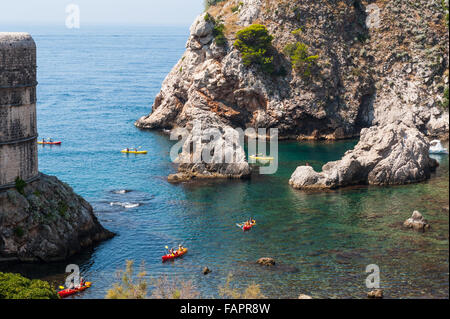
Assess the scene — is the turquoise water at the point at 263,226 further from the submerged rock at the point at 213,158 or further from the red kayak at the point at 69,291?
the submerged rock at the point at 213,158

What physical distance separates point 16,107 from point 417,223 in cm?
4422

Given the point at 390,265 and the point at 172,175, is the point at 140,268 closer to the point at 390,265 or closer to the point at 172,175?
the point at 390,265

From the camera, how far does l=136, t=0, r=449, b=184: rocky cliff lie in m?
122

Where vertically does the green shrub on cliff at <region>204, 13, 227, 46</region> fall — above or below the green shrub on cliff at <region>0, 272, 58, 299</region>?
above

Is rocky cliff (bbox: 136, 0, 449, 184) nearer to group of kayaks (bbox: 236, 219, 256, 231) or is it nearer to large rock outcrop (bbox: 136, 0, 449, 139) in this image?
large rock outcrop (bbox: 136, 0, 449, 139)

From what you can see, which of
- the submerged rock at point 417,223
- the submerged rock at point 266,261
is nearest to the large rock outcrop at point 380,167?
the submerged rock at point 417,223

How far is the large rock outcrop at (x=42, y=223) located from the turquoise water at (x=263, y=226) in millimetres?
1481

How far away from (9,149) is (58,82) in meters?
135

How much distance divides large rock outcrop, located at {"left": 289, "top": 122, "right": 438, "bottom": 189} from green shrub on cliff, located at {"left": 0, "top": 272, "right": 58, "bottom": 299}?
48.6 metres

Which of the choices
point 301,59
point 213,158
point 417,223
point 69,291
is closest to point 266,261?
point 69,291

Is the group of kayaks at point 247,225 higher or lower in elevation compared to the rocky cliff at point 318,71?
lower

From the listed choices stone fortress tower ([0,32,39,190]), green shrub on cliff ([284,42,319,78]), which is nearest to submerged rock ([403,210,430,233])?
stone fortress tower ([0,32,39,190])

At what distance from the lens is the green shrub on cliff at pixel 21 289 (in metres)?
A: 46.7

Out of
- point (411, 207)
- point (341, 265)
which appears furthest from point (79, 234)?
point (411, 207)
